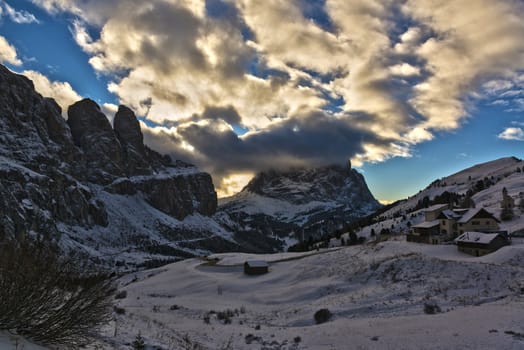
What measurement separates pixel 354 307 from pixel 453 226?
5221cm

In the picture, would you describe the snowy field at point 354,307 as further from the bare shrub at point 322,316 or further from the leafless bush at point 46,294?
the leafless bush at point 46,294

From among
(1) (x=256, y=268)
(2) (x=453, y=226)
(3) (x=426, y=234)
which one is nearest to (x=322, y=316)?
(1) (x=256, y=268)

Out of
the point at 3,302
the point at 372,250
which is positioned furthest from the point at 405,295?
the point at 3,302

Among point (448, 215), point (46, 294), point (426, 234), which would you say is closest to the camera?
point (46, 294)

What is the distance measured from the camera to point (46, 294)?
10977mm

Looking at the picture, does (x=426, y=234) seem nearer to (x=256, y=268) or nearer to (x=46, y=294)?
(x=256, y=268)

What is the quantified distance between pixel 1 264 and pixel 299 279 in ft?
153

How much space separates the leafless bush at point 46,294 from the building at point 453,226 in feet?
228

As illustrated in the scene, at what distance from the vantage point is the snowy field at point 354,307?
755 inches

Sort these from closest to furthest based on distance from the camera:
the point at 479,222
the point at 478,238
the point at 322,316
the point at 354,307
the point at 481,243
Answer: the point at 322,316 < the point at 354,307 < the point at 481,243 < the point at 478,238 < the point at 479,222

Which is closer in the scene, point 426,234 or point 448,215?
point 426,234

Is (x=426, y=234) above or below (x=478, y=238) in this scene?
above

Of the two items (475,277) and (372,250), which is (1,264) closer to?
(475,277)

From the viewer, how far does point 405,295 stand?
3216 cm
